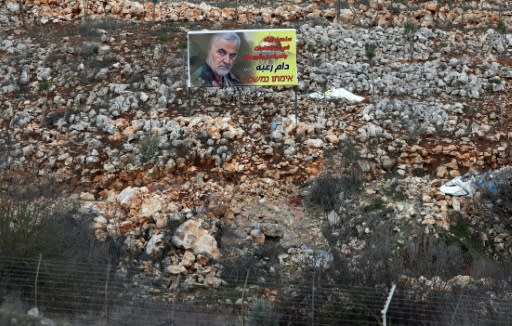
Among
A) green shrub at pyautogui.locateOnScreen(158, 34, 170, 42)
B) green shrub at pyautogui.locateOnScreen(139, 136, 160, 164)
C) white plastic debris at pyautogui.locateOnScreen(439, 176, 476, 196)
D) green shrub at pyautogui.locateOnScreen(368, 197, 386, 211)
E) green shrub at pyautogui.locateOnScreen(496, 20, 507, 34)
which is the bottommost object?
green shrub at pyautogui.locateOnScreen(368, 197, 386, 211)

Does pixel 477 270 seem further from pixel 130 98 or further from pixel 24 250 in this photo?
pixel 130 98

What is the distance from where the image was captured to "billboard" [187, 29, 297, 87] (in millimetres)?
15461

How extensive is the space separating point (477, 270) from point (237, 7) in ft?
35.3

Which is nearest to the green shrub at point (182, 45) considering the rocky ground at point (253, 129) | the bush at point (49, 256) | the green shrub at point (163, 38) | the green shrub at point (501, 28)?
the rocky ground at point (253, 129)

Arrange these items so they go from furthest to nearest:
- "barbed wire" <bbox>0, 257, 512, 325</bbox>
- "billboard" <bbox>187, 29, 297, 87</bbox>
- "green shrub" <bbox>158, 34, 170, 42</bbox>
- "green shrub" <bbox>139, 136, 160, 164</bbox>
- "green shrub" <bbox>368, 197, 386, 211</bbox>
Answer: "green shrub" <bbox>158, 34, 170, 42</bbox> → "billboard" <bbox>187, 29, 297, 87</bbox> → "green shrub" <bbox>139, 136, 160, 164</bbox> → "green shrub" <bbox>368, 197, 386, 211</bbox> → "barbed wire" <bbox>0, 257, 512, 325</bbox>

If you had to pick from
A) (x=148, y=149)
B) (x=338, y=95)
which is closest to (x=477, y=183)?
(x=338, y=95)

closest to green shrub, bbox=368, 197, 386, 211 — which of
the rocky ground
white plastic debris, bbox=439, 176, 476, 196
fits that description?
the rocky ground

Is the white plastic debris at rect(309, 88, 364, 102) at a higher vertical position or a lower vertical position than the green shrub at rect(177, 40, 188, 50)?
lower

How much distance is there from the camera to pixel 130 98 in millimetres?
16469

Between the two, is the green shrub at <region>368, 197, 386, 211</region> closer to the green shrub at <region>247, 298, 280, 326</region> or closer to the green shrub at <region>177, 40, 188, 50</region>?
the green shrub at <region>247, 298, 280, 326</region>

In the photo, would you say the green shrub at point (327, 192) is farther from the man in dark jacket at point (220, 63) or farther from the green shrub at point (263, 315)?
the green shrub at point (263, 315)

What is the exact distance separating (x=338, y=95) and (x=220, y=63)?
8.77 ft

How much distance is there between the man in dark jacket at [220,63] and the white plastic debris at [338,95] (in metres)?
1.90

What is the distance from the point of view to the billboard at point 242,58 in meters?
15.5
